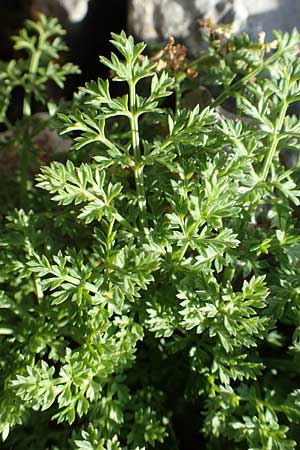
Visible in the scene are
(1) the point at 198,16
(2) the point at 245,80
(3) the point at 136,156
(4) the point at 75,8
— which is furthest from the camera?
(4) the point at 75,8

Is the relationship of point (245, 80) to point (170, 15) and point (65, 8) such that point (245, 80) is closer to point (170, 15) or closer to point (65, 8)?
point (170, 15)

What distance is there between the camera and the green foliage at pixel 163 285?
1285 millimetres

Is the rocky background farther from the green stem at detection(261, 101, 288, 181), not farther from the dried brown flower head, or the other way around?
the green stem at detection(261, 101, 288, 181)

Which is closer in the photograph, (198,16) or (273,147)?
(273,147)

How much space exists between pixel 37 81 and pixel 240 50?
2.04ft

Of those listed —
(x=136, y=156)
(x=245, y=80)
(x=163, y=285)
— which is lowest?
(x=163, y=285)

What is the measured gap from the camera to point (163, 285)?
1414mm

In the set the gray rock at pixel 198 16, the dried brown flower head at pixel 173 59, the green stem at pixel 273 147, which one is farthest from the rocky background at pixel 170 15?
the green stem at pixel 273 147

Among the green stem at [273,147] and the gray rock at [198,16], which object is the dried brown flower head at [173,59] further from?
the green stem at [273,147]

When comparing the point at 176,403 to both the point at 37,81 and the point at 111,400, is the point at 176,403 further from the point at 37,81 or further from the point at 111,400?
the point at 37,81

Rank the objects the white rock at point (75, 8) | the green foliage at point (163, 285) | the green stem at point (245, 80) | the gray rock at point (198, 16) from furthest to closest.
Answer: the white rock at point (75, 8) < the gray rock at point (198, 16) < the green stem at point (245, 80) < the green foliage at point (163, 285)

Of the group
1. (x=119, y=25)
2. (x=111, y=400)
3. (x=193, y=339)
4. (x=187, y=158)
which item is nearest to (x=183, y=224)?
(x=187, y=158)

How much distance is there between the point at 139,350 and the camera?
163 cm

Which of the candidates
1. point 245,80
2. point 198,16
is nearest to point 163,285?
point 245,80
